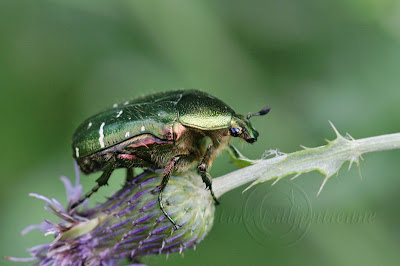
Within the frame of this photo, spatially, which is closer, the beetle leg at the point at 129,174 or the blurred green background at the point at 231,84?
the beetle leg at the point at 129,174

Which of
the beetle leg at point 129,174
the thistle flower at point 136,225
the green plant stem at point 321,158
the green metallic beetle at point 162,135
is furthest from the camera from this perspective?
the beetle leg at point 129,174

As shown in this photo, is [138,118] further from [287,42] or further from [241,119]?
[287,42]

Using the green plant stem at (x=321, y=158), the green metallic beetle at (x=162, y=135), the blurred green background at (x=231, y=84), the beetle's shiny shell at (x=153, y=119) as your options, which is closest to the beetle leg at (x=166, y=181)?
the green metallic beetle at (x=162, y=135)

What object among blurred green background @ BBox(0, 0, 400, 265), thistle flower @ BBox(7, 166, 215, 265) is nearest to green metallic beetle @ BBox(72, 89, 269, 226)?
thistle flower @ BBox(7, 166, 215, 265)

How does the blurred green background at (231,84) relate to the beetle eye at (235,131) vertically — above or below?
above

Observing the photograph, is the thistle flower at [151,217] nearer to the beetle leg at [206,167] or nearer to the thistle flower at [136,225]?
the thistle flower at [136,225]

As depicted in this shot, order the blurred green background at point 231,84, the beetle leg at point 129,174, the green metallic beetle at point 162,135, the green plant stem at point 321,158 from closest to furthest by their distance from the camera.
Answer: the green plant stem at point 321,158 → the green metallic beetle at point 162,135 → the beetle leg at point 129,174 → the blurred green background at point 231,84

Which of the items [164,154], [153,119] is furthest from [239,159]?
[153,119]

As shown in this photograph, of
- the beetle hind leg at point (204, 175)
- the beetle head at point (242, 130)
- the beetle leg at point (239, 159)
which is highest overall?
the beetle head at point (242, 130)
